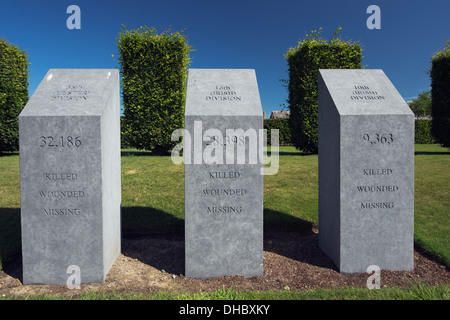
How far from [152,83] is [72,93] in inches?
352

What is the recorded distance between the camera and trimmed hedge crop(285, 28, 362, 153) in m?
13.3

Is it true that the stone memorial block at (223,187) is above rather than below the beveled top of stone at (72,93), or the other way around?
below

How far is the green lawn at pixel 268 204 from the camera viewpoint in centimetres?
525

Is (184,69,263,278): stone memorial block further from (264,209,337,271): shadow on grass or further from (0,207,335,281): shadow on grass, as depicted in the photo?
(264,209,337,271): shadow on grass

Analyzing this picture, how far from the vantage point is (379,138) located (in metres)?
3.99

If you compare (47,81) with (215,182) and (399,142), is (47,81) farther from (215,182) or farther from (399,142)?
(399,142)

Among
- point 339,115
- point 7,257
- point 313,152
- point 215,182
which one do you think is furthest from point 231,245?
point 313,152

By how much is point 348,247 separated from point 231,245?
5.51 feet

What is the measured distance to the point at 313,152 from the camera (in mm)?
14664

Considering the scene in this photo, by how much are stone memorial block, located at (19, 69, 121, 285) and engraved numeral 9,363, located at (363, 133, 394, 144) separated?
359 centimetres

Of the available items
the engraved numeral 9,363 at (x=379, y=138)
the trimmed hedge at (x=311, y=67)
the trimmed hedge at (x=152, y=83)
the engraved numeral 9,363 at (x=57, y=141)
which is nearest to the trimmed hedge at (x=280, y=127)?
the trimmed hedge at (x=311, y=67)

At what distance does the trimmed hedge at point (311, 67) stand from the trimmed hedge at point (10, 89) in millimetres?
13997

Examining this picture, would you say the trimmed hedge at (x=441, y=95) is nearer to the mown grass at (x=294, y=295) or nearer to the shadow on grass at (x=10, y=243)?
the mown grass at (x=294, y=295)

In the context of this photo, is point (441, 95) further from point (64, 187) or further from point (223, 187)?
point (64, 187)
